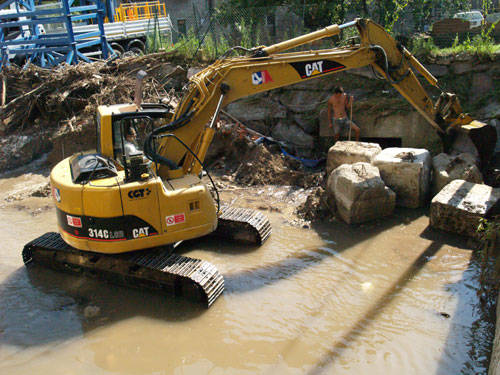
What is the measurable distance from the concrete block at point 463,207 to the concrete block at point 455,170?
567 millimetres

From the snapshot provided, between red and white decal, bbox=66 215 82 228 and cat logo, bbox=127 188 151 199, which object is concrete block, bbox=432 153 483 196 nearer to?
cat logo, bbox=127 188 151 199

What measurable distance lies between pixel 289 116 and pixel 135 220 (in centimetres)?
633

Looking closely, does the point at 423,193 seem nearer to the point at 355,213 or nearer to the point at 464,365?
the point at 355,213

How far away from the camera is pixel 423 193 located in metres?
7.62

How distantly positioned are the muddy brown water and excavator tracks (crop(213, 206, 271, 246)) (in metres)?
0.17

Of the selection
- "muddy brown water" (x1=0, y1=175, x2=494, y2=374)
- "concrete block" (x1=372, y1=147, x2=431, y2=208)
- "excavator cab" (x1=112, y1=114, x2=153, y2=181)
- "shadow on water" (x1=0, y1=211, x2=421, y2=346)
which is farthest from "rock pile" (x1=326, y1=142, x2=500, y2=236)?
"excavator cab" (x1=112, y1=114, x2=153, y2=181)

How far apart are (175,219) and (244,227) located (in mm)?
1485

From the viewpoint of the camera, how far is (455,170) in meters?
7.69

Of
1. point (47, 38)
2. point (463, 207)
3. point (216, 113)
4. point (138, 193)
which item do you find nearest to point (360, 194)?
point (463, 207)

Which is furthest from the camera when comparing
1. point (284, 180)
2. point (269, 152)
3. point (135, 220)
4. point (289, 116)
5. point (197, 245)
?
point (289, 116)

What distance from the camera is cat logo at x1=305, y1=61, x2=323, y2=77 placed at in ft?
21.1

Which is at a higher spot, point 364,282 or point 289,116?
point 289,116

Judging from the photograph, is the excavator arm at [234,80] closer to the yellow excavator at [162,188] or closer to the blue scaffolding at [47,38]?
the yellow excavator at [162,188]

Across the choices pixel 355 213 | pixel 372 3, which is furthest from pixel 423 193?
pixel 372 3
